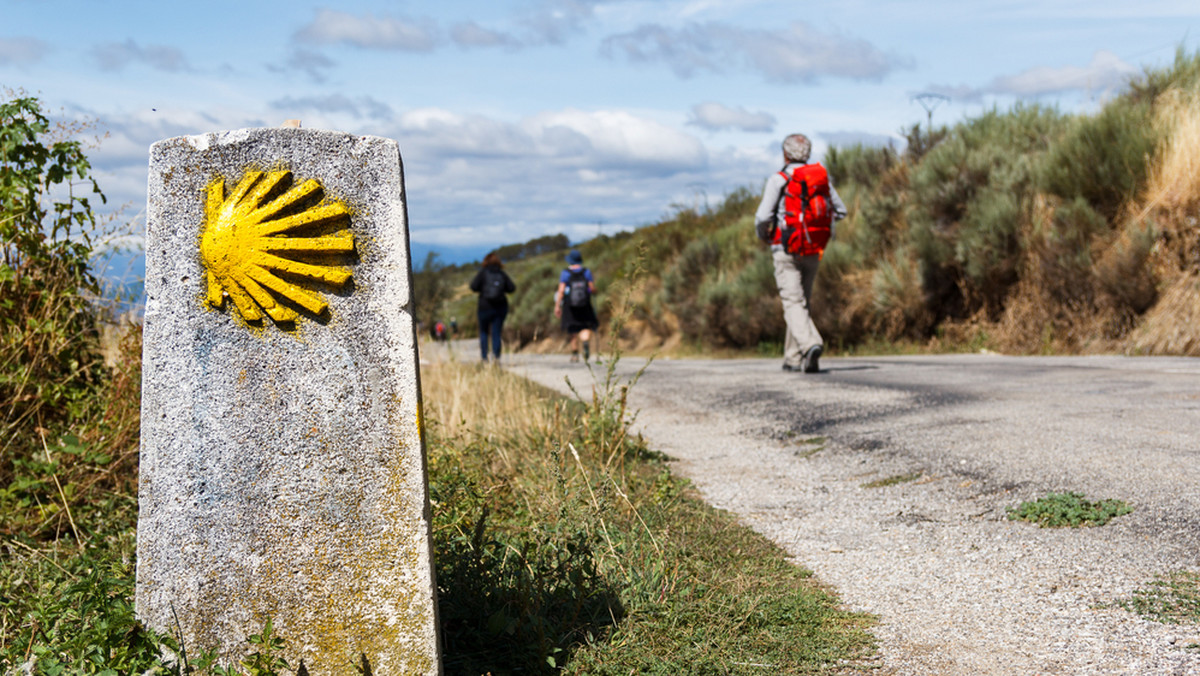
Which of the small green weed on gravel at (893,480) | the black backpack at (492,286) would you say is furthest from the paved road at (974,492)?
the black backpack at (492,286)

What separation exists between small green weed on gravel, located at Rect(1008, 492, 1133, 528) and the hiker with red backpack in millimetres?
4770

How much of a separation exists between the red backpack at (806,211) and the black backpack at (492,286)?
4802mm

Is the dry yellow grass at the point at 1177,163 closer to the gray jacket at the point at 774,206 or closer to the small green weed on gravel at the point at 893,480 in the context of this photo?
the gray jacket at the point at 774,206

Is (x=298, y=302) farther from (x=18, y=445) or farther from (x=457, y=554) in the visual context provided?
(x=18, y=445)

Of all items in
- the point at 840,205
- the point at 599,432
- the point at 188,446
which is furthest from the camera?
the point at 840,205

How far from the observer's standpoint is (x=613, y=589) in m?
3.14

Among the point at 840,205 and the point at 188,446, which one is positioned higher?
the point at 840,205

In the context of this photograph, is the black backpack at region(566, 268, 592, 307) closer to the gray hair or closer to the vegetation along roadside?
the gray hair

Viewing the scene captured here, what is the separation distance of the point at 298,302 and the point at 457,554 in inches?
51.0

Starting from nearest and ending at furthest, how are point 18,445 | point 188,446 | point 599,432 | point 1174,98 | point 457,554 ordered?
point 188,446
point 457,554
point 18,445
point 599,432
point 1174,98

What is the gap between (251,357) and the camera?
7.77 feet

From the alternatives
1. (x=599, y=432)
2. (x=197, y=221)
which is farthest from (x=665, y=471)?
(x=197, y=221)

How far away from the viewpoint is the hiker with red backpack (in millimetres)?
8734

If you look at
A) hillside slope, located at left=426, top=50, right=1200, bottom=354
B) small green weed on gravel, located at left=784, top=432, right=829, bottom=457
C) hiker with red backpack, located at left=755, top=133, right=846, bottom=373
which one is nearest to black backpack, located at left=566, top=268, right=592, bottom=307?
hillside slope, located at left=426, top=50, right=1200, bottom=354
